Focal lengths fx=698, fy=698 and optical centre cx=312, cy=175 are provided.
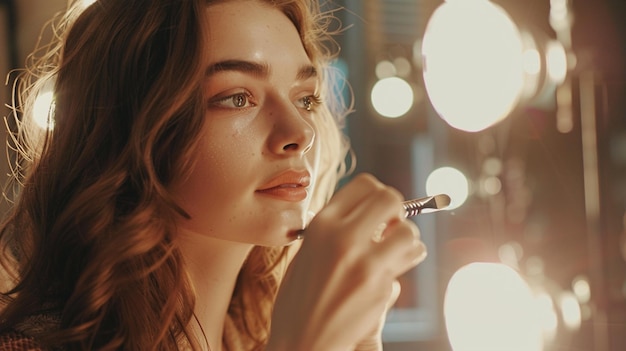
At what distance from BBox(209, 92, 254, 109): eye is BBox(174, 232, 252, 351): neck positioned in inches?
5.5

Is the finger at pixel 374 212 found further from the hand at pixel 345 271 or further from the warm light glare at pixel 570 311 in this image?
the warm light glare at pixel 570 311

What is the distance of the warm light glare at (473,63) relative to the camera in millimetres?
716

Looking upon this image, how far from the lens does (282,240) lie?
65 centimetres

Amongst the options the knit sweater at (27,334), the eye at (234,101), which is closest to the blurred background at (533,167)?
the eye at (234,101)

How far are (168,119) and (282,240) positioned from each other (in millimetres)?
154

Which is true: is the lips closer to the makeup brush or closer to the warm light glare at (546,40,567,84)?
the makeup brush

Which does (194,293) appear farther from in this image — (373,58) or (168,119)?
(373,58)

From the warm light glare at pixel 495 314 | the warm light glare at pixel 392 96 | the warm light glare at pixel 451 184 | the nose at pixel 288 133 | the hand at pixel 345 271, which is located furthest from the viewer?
the warm light glare at pixel 392 96

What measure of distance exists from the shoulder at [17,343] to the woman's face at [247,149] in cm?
17

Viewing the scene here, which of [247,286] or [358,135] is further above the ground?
[358,135]

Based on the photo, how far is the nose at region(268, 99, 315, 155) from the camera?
0.64 m

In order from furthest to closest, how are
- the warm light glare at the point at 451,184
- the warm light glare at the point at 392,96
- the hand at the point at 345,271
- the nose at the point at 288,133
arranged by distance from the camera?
the warm light glare at the point at 392,96, the warm light glare at the point at 451,184, the nose at the point at 288,133, the hand at the point at 345,271

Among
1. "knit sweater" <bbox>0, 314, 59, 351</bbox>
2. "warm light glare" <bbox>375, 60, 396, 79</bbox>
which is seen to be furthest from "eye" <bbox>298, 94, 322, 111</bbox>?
"warm light glare" <bbox>375, 60, 396, 79</bbox>

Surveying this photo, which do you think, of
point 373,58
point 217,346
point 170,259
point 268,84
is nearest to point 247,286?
point 217,346
